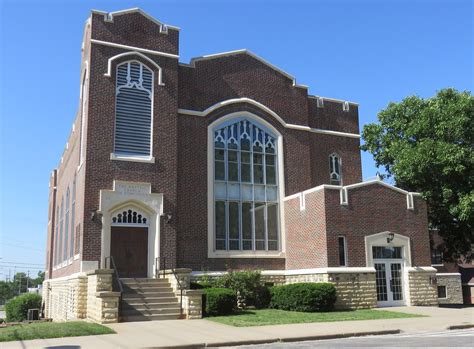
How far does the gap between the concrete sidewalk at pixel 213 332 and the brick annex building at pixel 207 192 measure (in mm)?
3164

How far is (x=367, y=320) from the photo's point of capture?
58.4ft

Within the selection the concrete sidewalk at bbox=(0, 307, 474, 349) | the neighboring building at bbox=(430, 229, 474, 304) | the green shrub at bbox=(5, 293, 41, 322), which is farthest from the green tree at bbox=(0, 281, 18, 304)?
the concrete sidewalk at bbox=(0, 307, 474, 349)

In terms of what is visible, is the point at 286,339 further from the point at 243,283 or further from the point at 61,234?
the point at 61,234

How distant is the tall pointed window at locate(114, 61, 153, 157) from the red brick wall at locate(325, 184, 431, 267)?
28.3 ft

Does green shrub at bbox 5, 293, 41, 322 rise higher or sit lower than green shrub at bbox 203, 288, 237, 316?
lower

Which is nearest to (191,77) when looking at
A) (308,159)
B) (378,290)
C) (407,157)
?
(308,159)

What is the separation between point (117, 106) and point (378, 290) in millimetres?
14327

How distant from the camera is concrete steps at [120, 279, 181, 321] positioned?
1798 centimetres

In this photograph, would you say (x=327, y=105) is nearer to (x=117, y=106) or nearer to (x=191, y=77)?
(x=191, y=77)

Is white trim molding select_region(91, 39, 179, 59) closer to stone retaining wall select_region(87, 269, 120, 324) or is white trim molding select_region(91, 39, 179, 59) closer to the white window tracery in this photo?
the white window tracery

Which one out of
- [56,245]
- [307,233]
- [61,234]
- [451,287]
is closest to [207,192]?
[307,233]

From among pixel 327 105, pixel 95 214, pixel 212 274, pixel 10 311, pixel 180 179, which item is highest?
pixel 327 105

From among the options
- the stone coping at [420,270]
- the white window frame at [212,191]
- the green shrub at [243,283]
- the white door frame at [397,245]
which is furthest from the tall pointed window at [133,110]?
the stone coping at [420,270]

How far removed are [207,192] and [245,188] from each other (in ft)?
7.27
